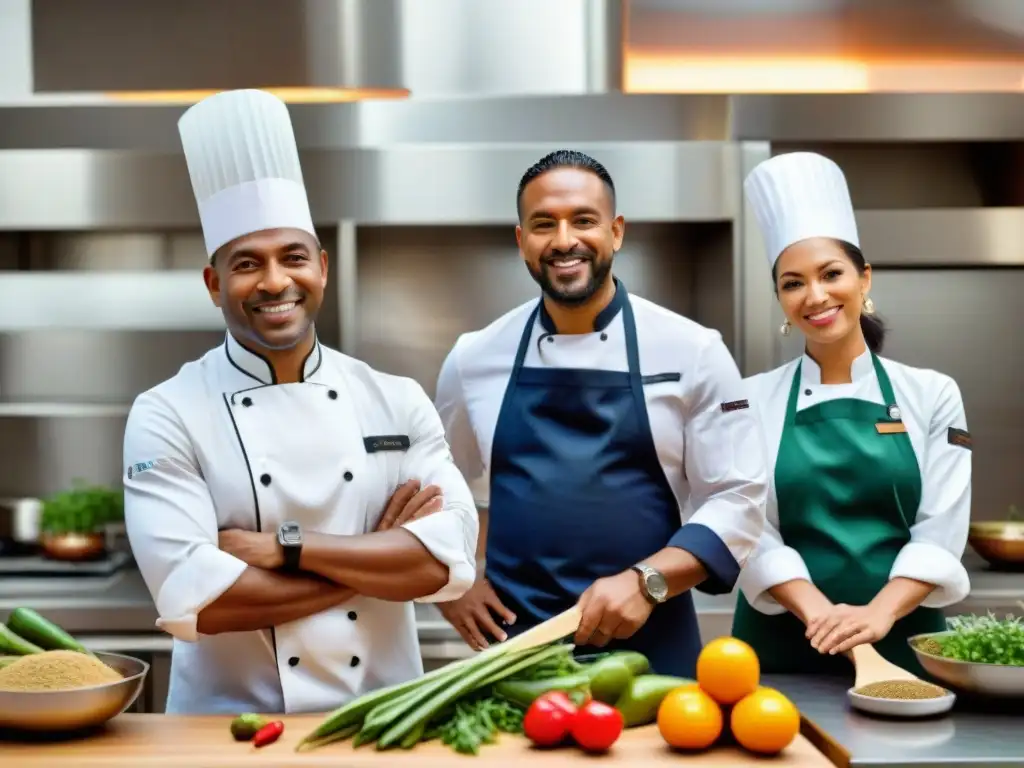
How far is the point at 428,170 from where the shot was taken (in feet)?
11.8

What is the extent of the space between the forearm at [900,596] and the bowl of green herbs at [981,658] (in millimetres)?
295

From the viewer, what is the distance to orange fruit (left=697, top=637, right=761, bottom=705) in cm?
174

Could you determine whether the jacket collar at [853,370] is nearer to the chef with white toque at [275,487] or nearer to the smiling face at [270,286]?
the chef with white toque at [275,487]

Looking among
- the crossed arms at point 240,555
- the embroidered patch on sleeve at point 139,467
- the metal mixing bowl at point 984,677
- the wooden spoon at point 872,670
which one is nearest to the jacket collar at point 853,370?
the wooden spoon at point 872,670

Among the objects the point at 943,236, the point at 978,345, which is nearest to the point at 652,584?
the point at 943,236

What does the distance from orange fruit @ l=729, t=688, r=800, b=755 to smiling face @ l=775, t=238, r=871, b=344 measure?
99 cm

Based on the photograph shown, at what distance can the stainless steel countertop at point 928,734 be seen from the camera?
169cm

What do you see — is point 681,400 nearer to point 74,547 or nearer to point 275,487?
point 275,487

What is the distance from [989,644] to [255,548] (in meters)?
1.17

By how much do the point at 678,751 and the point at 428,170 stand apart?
222 cm

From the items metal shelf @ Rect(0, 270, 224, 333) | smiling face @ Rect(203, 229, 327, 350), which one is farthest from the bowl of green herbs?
metal shelf @ Rect(0, 270, 224, 333)

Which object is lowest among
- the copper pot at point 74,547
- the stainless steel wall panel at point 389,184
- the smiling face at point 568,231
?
the copper pot at point 74,547

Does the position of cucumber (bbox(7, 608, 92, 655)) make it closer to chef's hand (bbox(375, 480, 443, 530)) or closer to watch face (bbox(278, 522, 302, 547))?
watch face (bbox(278, 522, 302, 547))

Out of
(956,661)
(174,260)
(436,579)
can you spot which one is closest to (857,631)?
(956,661)
